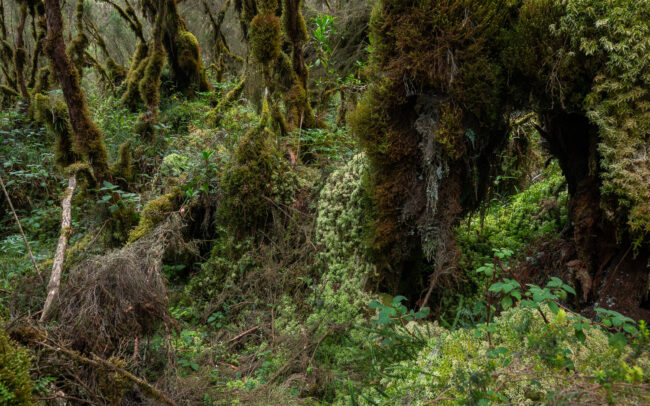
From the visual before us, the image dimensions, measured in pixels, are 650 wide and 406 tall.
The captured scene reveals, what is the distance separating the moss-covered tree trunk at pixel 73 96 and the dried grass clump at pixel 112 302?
1870mm

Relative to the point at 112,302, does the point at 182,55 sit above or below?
above

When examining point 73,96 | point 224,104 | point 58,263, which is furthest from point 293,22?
point 58,263

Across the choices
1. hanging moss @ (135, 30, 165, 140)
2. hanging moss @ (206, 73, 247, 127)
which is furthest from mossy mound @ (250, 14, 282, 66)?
hanging moss @ (135, 30, 165, 140)

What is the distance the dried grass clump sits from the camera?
8.70ft

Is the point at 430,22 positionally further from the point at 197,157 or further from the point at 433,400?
the point at 197,157

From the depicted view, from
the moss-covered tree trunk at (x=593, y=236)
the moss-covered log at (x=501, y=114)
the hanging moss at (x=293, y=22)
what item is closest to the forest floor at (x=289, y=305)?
the moss-covered tree trunk at (x=593, y=236)

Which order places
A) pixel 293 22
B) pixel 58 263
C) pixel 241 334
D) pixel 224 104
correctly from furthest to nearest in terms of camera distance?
pixel 224 104
pixel 293 22
pixel 241 334
pixel 58 263

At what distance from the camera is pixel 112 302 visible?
9.40 feet

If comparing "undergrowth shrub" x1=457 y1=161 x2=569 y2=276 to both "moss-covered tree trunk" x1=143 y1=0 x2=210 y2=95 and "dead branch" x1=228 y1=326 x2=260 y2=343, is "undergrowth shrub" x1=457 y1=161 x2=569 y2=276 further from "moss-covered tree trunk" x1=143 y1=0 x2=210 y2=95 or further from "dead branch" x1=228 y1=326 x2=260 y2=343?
"moss-covered tree trunk" x1=143 y1=0 x2=210 y2=95

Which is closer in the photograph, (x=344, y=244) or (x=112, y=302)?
(x=112, y=302)

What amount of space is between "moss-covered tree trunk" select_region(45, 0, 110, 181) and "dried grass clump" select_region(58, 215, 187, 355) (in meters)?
1.87

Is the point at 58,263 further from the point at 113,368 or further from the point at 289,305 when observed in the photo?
the point at 289,305

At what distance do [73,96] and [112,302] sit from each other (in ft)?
9.44

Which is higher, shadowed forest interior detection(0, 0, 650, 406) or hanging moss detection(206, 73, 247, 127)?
hanging moss detection(206, 73, 247, 127)
